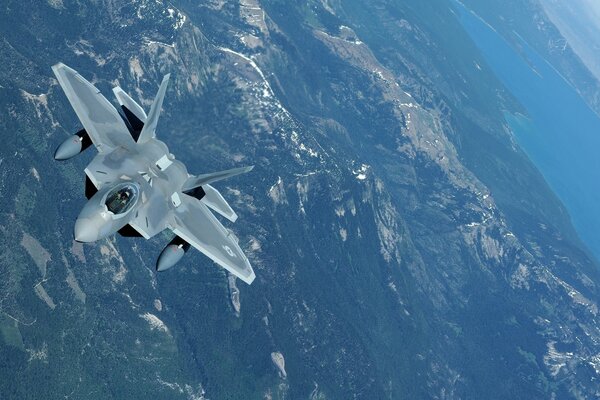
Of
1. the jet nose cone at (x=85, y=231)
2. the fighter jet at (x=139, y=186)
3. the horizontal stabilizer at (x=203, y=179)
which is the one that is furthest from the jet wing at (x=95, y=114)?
the jet nose cone at (x=85, y=231)

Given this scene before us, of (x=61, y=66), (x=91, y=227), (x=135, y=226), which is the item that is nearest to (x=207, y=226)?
(x=135, y=226)

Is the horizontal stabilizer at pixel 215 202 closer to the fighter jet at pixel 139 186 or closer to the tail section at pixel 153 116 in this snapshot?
the fighter jet at pixel 139 186

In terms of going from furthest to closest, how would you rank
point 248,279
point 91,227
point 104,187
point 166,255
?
point 248,279, point 166,255, point 104,187, point 91,227

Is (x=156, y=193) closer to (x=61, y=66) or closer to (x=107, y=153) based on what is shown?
(x=107, y=153)

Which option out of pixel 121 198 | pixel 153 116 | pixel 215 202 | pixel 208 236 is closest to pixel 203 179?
pixel 208 236

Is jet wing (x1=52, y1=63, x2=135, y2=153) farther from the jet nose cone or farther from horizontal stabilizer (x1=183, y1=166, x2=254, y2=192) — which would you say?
the jet nose cone

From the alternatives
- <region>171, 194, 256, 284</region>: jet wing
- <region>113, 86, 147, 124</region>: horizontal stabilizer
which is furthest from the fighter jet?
<region>113, 86, 147, 124</region>: horizontal stabilizer
